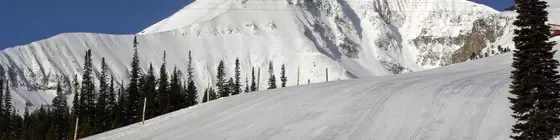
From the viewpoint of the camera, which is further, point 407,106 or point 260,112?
point 260,112

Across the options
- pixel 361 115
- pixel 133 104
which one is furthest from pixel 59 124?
pixel 361 115

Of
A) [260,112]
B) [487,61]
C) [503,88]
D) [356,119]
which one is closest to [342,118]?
[356,119]

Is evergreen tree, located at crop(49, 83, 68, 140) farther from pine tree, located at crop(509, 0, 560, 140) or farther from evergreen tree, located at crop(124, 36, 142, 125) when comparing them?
pine tree, located at crop(509, 0, 560, 140)

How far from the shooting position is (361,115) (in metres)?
30.3

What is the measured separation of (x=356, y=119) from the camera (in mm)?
29531

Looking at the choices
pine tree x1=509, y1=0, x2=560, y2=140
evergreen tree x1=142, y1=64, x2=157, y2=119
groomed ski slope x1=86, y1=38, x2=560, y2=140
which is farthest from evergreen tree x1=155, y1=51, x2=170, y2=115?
pine tree x1=509, y1=0, x2=560, y2=140

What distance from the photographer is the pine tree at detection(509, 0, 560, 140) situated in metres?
21.4

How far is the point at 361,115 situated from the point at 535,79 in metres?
9.46

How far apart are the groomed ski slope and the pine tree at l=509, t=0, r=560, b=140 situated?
3.02m

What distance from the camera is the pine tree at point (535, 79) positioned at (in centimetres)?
2139

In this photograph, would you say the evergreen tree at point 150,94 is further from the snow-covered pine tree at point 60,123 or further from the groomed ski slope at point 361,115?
the groomed ski slope at point 361,115

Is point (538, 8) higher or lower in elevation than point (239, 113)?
higher

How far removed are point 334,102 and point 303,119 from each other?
3.77 meters

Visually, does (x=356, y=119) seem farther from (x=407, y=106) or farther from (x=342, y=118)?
(x=407, y=106)
